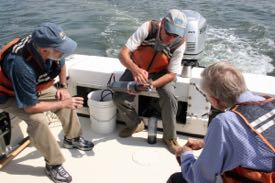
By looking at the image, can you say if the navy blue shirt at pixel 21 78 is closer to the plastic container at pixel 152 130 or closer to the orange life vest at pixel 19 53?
the orange life vest at pixel 19 53

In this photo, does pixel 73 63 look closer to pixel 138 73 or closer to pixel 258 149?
pixel 138 73

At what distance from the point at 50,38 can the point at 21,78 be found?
0.33 meters

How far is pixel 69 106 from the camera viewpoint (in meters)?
2.51

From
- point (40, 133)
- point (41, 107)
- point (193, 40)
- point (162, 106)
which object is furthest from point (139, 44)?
point (193, 40)

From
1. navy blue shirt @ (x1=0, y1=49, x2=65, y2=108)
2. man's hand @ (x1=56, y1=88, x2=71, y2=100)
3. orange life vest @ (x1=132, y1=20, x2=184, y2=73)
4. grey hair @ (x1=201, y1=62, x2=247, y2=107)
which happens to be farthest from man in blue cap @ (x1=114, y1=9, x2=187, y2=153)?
grey hair @ (x1=201, y1=62, x2=247, y2=107)

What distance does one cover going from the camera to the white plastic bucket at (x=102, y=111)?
3.06m

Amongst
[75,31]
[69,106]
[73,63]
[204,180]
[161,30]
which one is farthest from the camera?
[75,31]

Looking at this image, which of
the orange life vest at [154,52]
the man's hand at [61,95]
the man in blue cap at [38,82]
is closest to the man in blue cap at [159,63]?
the orange life vest at [154,52]

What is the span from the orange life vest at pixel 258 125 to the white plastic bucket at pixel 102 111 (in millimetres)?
1788

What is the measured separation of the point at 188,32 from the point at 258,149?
3.08 m

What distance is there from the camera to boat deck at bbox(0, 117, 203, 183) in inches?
102

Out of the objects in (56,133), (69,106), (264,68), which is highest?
(69,106)

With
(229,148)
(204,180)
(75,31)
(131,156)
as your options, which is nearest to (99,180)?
(131,156)

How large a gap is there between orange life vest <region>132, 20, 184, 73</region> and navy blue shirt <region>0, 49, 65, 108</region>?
37.5 inches
